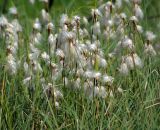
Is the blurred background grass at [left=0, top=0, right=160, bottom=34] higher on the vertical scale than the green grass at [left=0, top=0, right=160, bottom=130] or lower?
higher

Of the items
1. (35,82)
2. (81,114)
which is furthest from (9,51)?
(81,114)

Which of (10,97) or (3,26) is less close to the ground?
(3,26)

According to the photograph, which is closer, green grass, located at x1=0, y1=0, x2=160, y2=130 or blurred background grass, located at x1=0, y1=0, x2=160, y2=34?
green grass, located at x1=0, y1=0, x2=160, y2=130

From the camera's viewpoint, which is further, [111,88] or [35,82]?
[35,82]

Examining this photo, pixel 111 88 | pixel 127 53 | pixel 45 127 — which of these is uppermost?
pixel 127 53

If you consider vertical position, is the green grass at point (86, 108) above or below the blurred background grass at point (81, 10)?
below

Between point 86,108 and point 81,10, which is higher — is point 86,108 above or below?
below

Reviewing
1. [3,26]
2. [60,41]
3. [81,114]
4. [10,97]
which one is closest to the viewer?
[60,41]

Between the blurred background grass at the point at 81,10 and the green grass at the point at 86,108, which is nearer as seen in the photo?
the green grass at the point at 86,108

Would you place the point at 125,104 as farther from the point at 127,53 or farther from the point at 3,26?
the point at 3,26

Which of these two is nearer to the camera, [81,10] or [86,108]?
[86,108]

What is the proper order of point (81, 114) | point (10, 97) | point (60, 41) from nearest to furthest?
point (60, 41) < point (81, 114) < point (10, 97)
